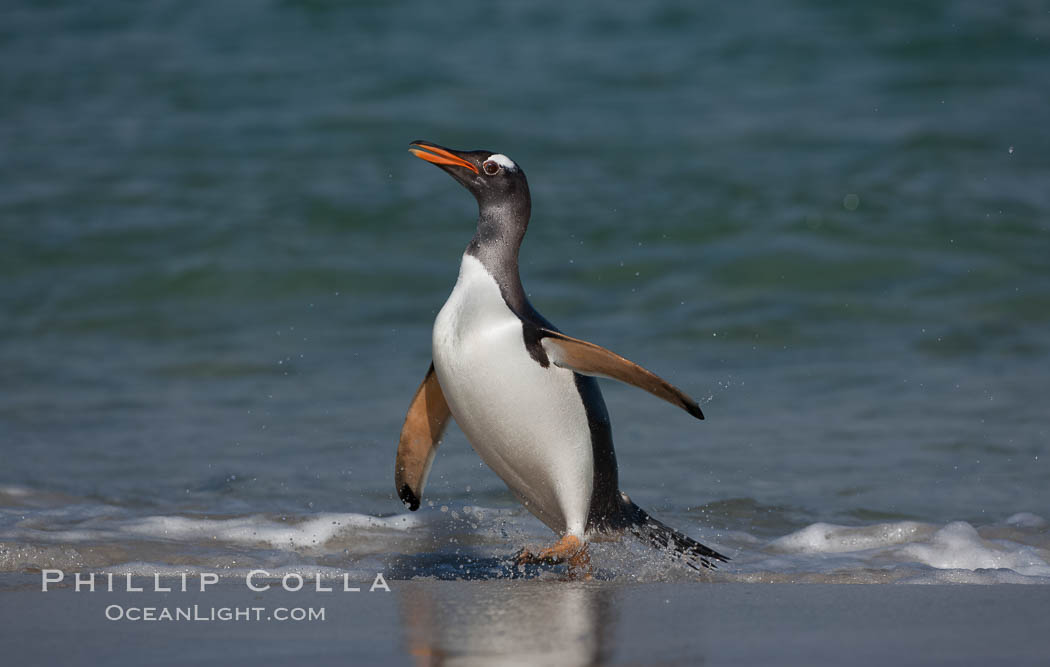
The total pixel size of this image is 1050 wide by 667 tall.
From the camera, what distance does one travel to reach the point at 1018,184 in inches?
357

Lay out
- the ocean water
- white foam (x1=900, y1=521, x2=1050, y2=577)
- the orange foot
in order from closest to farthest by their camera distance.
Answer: the orange foot
white foam (x1=900, y1=521, x2=1050, y2=577)
the ocean water

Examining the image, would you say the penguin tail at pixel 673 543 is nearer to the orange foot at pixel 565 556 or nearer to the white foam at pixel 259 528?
the orange foot at pixel 565 556

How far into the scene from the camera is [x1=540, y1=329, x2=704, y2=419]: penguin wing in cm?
295

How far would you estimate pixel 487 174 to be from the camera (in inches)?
135

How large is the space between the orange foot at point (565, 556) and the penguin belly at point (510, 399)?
108 mm

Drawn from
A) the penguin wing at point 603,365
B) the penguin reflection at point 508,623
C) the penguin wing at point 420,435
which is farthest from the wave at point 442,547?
the penguin wing at point 603,365

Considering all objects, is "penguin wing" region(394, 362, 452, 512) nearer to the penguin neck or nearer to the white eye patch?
the penguin neck

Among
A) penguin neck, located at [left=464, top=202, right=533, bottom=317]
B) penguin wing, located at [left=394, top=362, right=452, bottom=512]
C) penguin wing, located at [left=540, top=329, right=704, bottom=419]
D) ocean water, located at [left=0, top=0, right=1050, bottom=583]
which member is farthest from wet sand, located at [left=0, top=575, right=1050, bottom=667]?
penguin neck, located at [left=464, top=202, right=533, bottom=317]

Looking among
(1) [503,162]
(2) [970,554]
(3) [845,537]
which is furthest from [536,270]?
(2) [970,554]

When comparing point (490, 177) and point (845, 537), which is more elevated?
point (490, 177)

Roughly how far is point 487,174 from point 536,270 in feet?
15.2

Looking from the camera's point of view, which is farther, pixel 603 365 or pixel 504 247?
pixel 504 247

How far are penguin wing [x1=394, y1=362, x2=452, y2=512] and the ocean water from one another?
0.22m

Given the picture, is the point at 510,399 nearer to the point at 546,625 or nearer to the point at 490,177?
the point at 490,177
